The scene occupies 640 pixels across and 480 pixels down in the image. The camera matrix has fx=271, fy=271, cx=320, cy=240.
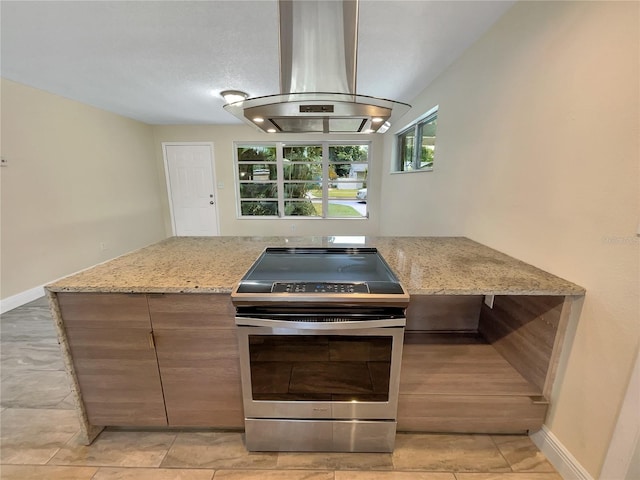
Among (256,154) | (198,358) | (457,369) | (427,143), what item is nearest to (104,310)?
(198,358)

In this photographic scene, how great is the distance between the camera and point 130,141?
4.51 meters

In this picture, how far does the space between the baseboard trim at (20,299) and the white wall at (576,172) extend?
14.6 feet

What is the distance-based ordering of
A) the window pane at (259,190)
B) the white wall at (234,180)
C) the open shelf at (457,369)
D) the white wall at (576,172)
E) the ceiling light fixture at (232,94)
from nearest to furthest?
the white wall at (576,172) < the open shelf at (457,369) < the ceiling light fixture at (232,94) < the white wall at (234,180) < the window pane at (259,190)

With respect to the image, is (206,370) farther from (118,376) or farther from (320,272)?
(320,272)

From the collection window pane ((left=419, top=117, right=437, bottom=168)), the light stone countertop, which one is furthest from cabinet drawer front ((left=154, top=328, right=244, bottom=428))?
window pane ((left=419, top=117, right=437, bottom=168))

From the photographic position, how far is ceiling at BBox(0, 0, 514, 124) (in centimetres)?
165

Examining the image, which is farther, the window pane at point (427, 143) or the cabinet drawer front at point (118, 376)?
the window pane at point (427, 143)

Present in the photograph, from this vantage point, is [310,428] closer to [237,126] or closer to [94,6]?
[94,6]

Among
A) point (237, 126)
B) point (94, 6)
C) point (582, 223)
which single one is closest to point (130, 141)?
point (237, 126)

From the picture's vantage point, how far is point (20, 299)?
2.88 metres

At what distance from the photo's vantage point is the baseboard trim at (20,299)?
274 centimetres

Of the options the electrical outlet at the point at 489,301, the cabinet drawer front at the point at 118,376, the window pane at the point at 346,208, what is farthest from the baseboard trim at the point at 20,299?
the electrical outlet at the point at 489,301

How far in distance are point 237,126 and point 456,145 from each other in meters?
4.06

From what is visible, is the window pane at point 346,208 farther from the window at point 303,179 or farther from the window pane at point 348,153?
the window pane at point 348,153
